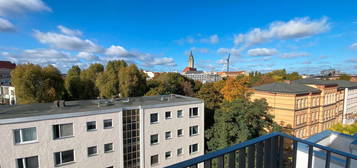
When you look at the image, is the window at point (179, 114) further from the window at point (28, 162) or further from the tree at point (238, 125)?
the window at point (28, 162)

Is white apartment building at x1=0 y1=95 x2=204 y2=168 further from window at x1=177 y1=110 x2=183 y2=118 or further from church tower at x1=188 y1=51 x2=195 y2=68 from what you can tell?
church tower at x1=188 y1=51 x2=195 y2=68

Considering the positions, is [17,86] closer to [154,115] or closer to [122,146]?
[122,146]

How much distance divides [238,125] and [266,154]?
11.8 metres

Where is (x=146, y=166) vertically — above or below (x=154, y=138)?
below

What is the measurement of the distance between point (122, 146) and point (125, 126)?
1360 mm

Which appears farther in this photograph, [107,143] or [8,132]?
[107,143]

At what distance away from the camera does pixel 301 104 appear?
16.5m

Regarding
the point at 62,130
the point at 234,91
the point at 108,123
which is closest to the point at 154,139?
the point at 108,123

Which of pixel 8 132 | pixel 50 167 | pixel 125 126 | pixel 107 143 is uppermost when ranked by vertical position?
pixel 8 132

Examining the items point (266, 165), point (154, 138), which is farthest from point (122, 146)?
point (266, 165)

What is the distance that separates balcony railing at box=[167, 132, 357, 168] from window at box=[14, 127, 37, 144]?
10.5 m

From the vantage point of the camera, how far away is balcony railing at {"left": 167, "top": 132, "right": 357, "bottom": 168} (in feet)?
5.09

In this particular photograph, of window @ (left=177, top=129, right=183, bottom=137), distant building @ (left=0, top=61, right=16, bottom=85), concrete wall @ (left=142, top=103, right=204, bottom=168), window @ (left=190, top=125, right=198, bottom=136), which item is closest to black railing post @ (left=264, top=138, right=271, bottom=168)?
concrete wall @ (left=142, top=103, right=204, bottom=168)

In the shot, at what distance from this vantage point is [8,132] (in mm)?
7793
